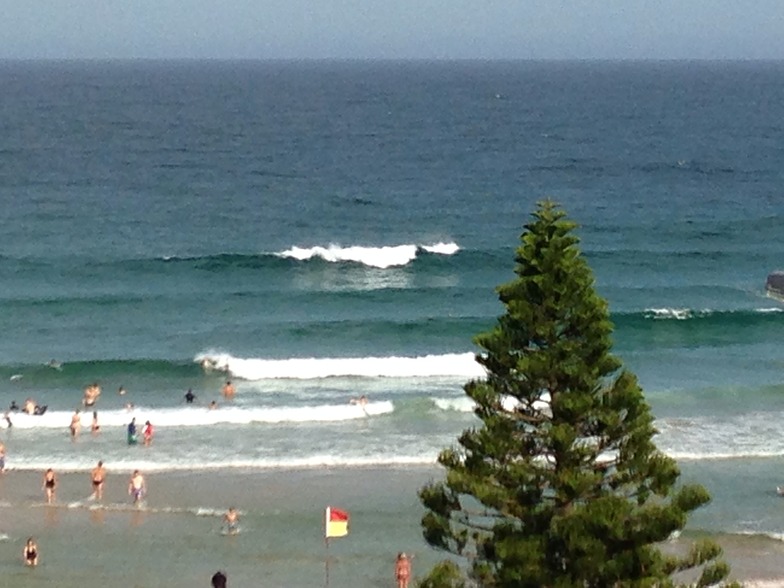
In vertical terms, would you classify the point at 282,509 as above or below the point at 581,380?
below

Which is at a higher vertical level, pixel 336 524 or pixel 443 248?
pixel 443 248

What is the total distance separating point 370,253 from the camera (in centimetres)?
5378

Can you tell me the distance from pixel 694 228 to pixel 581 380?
148 feet

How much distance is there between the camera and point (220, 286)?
47.8 meters

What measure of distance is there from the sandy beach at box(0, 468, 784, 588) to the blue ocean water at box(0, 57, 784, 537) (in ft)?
4.39

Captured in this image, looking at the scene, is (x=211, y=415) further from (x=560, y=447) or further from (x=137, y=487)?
(x=560, y=447)

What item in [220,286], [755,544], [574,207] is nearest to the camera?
[755,544]

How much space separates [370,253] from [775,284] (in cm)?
1512

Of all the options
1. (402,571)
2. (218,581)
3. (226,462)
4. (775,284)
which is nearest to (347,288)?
(775,284)

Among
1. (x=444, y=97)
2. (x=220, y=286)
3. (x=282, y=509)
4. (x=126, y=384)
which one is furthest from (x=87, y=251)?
(x=444, y=97)

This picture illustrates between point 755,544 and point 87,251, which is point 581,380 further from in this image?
point 87,251

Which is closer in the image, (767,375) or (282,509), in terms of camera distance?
(282,509)

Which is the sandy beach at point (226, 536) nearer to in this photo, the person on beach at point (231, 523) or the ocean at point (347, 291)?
the person on beach at point (231, 523)

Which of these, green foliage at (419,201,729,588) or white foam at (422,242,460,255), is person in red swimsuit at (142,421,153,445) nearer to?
green foliage at (419,201,729,588)
